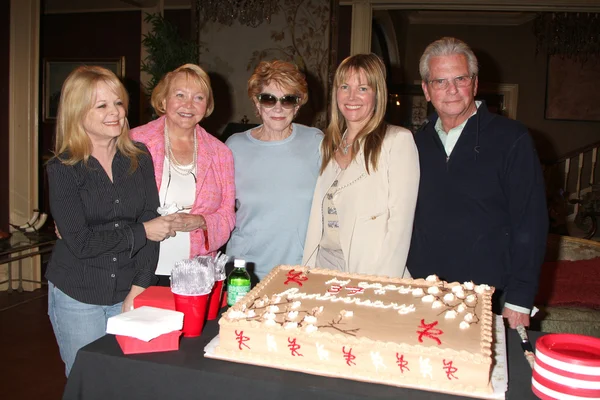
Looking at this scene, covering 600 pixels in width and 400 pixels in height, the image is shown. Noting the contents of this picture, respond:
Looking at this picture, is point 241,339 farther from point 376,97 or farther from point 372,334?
point 376,97

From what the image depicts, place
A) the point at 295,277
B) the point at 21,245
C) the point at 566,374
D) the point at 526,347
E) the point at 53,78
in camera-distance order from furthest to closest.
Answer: the point at 53,78 → the point at 21,245 → the point at 295,277 → the point at 526,347 → the point at 566,374

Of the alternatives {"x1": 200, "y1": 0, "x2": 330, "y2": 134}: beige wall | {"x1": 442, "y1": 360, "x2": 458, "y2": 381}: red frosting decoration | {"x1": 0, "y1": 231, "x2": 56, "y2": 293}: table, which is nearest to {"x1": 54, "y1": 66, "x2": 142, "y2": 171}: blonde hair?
{"x1": 442, "y1": 360, "x2": 458, "y2": 381}: red frosting decoration

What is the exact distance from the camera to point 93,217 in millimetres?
1923

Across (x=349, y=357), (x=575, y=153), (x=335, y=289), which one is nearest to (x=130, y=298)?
(x=335, y=289)

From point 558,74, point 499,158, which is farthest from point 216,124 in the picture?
point 558,74

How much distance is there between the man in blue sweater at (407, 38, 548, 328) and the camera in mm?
1993

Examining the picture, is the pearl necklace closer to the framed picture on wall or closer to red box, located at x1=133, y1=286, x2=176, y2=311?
red box, located at x1=133, y1=286, x2=176, y2=311

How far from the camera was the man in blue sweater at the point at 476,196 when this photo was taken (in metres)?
1.99

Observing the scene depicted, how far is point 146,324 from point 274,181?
1.08 metres

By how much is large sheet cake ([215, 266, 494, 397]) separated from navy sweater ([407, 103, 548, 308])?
13.9 inches

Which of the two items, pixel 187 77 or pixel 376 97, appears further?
pixel 187 77

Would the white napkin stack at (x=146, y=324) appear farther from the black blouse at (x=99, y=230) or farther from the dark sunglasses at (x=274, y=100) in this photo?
the dark sunglasses at (x=274, y=100)

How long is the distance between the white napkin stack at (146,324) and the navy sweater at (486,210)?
1119 mm

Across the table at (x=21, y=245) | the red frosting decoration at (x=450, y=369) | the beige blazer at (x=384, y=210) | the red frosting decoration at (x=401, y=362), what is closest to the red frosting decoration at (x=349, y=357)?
the red frosting decoration at (x=401, y=362)
